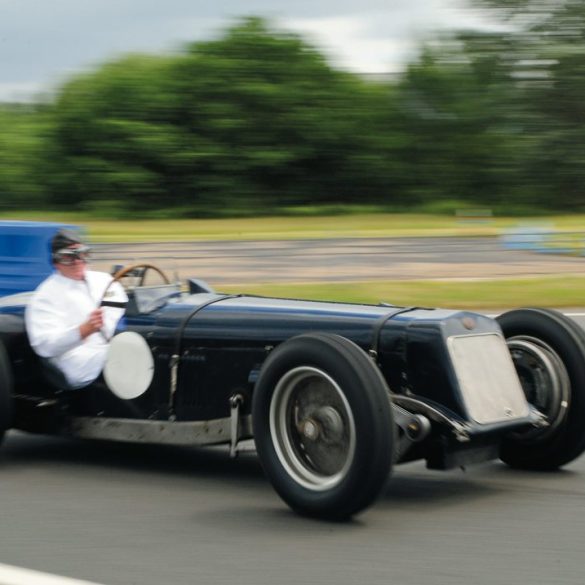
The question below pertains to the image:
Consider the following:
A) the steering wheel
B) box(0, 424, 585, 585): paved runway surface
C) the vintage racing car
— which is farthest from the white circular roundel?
box(0, 424, 585, 585): paved runway surface

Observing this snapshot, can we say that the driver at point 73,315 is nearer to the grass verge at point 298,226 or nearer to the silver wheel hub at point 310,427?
the silver wheel hub at point 310,427

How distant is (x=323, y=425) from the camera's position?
5230 mm

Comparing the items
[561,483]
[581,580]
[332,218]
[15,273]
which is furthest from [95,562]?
[332,218]

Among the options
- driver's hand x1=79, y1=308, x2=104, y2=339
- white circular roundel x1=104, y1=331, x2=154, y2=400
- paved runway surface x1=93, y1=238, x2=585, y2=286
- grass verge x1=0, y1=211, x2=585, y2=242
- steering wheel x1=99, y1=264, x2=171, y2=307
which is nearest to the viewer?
white circular roundel x1=104, y1=331, x2=154, y2=400

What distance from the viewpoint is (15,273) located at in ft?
37.5

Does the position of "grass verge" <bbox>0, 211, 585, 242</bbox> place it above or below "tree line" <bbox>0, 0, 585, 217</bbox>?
below

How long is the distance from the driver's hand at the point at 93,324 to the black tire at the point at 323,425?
135 centimetres

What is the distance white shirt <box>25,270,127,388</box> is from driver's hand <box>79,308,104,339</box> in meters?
0.04

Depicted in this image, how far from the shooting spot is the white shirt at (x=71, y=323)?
21.0 ft

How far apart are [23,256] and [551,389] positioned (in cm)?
671

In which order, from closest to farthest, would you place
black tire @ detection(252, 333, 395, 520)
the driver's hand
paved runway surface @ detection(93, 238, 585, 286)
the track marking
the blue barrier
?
the track marking → black tire @ detection(252, 333, 395, 520) → the driver's hand → the blue barrier → paved runway surface @ detection(93, 238, 585, 286)

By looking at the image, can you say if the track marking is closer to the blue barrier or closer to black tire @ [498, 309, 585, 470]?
black tire @ [498, 309, 585, 470]

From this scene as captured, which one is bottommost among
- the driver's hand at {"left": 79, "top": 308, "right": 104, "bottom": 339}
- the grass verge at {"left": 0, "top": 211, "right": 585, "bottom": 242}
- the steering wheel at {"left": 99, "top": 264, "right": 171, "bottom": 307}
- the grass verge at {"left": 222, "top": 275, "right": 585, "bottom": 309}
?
the grass verge at {"left": 0, "top": 211, "right": 585, "bottom": 242}

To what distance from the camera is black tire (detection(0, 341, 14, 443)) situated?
20.8ft
